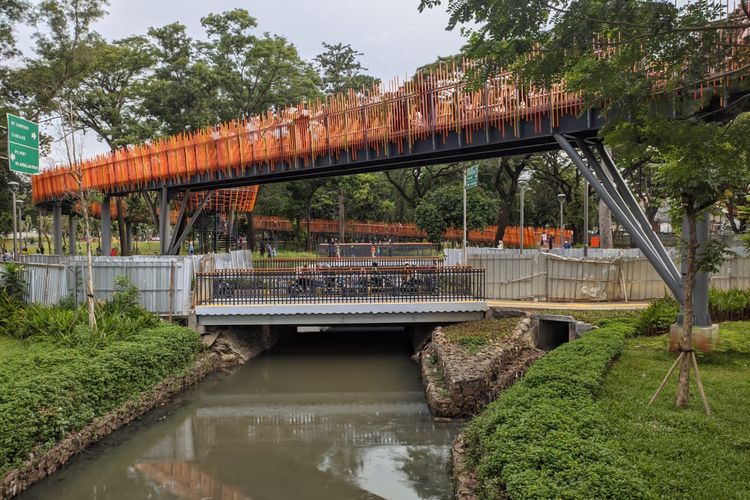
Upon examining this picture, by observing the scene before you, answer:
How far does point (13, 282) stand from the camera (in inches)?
611

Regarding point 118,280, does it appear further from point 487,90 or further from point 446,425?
point 487,90

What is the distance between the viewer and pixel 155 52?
105 feet

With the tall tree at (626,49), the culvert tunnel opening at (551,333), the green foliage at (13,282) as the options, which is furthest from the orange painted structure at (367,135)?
the culvert tunnel opening at (551,333)

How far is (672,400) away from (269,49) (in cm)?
2924

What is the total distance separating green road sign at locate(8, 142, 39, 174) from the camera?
15.4 m

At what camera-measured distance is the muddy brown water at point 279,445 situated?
8359 millimetres

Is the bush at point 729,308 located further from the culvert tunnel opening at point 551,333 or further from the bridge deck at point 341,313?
the bridge deck at point 341,313

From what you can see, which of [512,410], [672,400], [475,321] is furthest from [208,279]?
[672,400]

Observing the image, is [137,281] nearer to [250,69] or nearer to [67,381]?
[67,381]

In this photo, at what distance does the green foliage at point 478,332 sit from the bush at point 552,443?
3231 millimetres

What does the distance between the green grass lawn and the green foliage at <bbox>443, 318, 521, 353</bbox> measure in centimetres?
319

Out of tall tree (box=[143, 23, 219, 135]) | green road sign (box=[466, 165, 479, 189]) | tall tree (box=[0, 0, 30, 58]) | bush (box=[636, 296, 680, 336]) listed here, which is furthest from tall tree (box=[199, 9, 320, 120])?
bush (box=[636, 296, 680, 336])

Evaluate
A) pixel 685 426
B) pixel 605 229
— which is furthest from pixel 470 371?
pixel 605 229

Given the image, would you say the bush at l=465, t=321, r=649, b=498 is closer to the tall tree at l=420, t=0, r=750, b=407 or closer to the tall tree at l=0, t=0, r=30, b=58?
the tall tree at l=420, t=0, r=750, b=407
